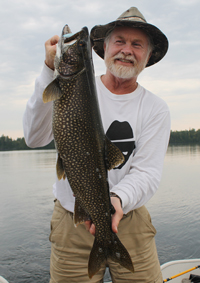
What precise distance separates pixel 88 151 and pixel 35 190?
63.3 ft

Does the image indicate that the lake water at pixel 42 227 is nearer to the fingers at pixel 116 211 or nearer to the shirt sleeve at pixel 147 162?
the shirt sleeve at pixel 147 162

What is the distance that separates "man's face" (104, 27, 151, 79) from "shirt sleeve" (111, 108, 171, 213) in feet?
2.36

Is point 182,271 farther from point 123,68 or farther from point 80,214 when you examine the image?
point 123,68

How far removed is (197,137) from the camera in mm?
112562

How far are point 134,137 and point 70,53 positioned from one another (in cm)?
140

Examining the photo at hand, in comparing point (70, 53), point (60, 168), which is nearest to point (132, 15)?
point (70, 53)

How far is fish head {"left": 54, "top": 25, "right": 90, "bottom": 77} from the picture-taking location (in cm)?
242

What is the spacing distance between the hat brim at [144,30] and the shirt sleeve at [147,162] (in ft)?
3.63

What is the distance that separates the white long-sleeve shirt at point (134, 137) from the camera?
308 centimetres

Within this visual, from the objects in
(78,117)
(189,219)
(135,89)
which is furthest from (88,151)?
(189,219)

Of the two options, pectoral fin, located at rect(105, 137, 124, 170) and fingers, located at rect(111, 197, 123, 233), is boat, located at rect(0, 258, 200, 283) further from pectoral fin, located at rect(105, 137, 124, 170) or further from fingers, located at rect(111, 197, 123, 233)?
pectoral fin, located at rect(105, 137, 124, 170)

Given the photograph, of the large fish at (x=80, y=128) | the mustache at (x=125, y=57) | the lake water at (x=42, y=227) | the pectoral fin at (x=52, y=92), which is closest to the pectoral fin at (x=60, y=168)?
the large fish at (x=80, y=128)

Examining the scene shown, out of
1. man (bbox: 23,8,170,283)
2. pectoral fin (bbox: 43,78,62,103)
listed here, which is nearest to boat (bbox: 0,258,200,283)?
man (bbox: 23,8,170,283)

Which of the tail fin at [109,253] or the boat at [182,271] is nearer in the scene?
the tail fin at [109,253]
